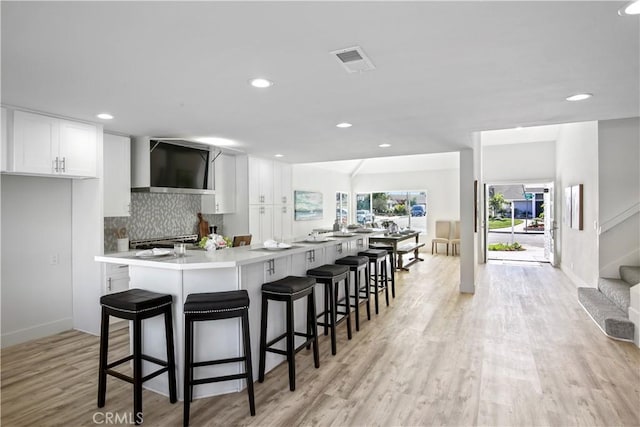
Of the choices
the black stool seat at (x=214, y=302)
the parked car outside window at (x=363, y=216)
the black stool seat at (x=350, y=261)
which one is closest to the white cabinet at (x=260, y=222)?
the black stool seat at (x=350, y=261)

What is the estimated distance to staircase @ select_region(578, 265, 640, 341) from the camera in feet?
11.9

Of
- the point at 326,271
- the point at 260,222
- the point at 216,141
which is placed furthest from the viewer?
the point at 260,222

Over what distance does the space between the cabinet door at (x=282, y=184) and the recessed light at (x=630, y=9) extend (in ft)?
19.5

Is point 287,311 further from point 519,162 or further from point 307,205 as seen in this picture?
point 519,162

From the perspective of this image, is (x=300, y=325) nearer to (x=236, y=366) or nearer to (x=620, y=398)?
(x=236, y=366)

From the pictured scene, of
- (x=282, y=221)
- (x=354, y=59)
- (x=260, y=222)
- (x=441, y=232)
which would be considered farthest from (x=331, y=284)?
(x=441, y=232)

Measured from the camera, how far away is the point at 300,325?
3494 mm

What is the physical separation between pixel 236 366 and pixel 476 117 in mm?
3337

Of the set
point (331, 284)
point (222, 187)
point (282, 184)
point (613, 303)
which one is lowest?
point (613, 303)

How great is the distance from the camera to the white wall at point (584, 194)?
16.6 feet

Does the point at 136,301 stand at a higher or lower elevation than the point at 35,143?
lower

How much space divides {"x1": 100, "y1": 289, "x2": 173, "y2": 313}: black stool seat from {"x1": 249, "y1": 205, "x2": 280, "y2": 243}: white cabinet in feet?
12.6

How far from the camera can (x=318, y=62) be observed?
2.36 metres

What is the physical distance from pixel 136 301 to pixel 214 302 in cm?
52
